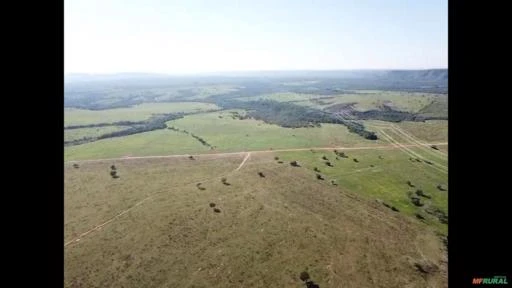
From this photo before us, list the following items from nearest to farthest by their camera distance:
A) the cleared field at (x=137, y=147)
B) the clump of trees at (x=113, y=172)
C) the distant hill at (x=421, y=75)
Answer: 1. the clump of trees at (x=113, y=172)
2. the cleared field at (x=137, y=147)
3. the distant hill at (x=421, y=75)

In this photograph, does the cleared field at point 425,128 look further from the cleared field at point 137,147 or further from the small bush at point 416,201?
the cleared field at point 137,147

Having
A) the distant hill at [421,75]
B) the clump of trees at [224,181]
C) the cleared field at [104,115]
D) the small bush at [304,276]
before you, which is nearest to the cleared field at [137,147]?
the clump of trees at [224,181]

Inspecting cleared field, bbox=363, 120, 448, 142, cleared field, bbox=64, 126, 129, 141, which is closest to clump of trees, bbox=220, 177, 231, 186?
cleared field, bbox=363, 120, 448, 142

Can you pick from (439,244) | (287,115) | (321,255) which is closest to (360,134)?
(287,115)

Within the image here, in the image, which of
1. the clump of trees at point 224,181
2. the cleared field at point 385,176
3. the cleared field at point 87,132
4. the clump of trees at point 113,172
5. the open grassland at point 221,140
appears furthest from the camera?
the cleared field at point 87,132
